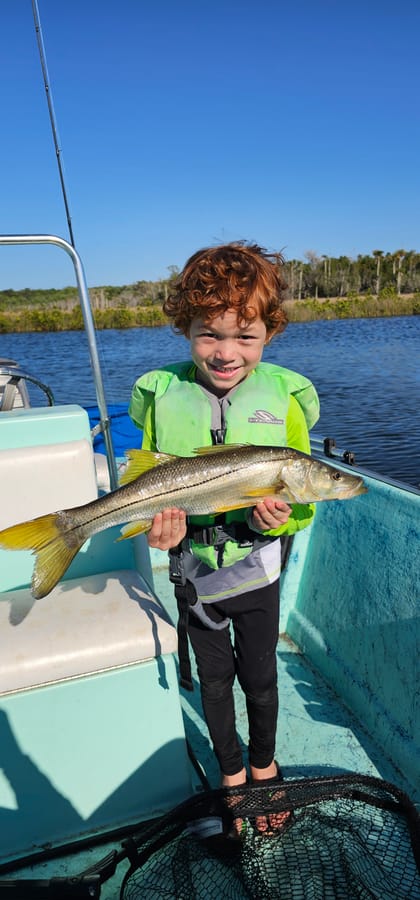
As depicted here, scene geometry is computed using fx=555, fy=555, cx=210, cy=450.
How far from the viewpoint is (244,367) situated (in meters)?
2.09

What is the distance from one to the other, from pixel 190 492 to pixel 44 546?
1.89 ft

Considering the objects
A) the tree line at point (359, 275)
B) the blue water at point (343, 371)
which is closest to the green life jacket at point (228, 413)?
the blue water at point (343, 371)

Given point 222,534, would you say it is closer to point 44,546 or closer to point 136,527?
point 136,527

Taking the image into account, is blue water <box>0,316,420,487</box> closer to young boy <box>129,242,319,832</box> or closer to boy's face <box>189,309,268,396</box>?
young boy <box>129,242,319,832</box>

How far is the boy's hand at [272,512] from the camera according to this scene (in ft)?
6.44

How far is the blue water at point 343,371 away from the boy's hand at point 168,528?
6.82ft

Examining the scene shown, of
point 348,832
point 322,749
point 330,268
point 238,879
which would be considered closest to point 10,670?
point 238,879

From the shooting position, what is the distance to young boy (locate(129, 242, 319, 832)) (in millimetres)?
1998

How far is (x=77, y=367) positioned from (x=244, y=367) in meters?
28.1

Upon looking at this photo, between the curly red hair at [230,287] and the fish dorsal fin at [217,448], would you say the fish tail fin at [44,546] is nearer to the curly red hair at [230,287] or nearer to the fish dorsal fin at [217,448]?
the fish dorsal fin at [217,448]

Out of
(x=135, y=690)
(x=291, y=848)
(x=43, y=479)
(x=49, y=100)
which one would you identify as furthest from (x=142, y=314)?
(x=291, y=848)

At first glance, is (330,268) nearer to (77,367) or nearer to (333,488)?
(77,367)

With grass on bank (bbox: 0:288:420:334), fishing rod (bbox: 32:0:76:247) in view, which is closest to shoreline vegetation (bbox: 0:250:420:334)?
grass on bank (bbox: 0:288:420:334)

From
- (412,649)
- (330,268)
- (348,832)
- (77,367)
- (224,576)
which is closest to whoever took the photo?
(348,832)
